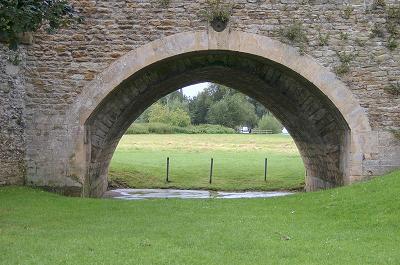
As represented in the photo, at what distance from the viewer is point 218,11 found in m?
12.1

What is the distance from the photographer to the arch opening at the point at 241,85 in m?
12.8

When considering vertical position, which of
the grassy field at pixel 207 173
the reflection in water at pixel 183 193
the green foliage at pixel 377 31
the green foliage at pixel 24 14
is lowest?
the reflection in water at pixel 183 193

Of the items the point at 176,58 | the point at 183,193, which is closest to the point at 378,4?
the point at 176,58

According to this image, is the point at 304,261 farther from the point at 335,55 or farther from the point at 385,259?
the point at 335,55

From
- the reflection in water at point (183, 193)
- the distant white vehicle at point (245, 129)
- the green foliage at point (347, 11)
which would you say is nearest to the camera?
the green foliage at point (347, 11)

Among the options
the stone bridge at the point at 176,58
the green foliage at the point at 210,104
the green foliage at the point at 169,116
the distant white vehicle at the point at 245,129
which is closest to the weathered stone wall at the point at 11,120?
the stone bridge at the point at 176,58

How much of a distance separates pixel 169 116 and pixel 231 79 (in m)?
48.3

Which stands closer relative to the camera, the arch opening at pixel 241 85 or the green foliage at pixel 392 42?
the green foliage at pixel 392 42

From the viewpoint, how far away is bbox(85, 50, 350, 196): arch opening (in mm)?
12750

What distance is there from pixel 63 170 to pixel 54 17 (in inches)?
198

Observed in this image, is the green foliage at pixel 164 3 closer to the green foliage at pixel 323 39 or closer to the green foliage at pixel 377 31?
the green foliage at pixel 323 39

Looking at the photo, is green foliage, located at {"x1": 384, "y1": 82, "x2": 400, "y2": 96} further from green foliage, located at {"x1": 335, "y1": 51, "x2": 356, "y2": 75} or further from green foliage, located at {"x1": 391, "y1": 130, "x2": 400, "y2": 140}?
green foliage, located at {"x1": 335, "y1": 51, "x2": 356, "y2": 75}

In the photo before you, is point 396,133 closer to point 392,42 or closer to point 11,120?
point 392,42

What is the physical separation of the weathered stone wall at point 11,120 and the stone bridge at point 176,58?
0.07 ft
